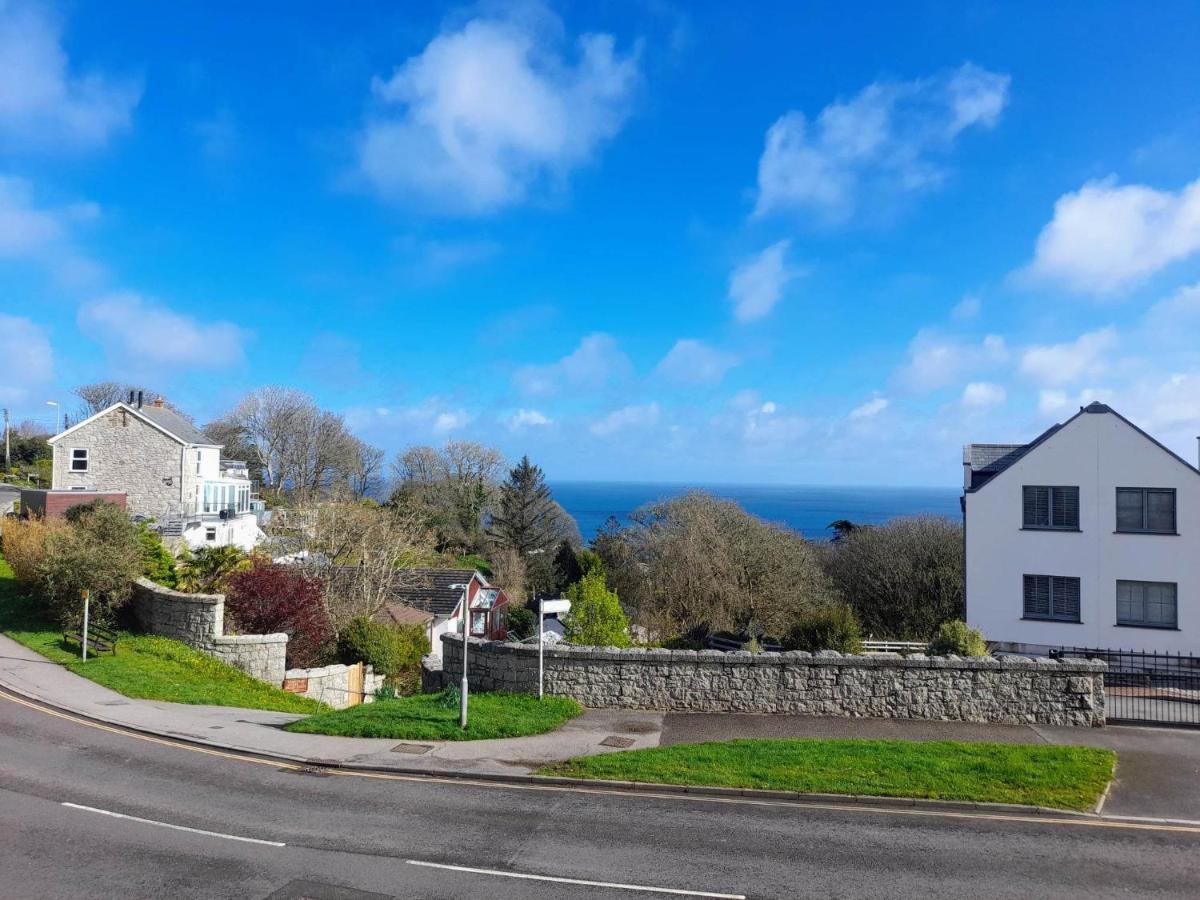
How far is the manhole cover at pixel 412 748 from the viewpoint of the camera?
13.0 metres

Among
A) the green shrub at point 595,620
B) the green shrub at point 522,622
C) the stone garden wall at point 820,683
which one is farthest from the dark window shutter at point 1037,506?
the green shrub at point 522,622

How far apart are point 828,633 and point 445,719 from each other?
8.88 m

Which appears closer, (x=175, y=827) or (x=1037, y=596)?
(x=175, y=827)

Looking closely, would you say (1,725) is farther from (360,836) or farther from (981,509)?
(981,509)

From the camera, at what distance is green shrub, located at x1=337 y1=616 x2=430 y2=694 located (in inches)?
921

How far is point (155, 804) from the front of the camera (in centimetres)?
1042

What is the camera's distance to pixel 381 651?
23.5 meters

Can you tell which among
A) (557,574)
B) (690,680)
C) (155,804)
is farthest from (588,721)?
(557,574)

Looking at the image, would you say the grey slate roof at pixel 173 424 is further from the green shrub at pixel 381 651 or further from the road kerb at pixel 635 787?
the road kerb at pixel 635 787

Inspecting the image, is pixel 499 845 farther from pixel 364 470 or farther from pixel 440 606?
pixel 364 470

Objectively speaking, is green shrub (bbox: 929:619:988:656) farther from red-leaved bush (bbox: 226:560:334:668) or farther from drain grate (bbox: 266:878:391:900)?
red-leaved bush (bbox: 226:560:334:668)

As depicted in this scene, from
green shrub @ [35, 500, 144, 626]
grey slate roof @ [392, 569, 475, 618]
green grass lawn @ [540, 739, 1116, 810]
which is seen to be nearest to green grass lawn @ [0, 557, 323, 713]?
green shrub @ [35, 500, 144, 626]

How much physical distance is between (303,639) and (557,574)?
97.7 feet

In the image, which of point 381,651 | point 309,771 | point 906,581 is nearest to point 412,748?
point 309,771
